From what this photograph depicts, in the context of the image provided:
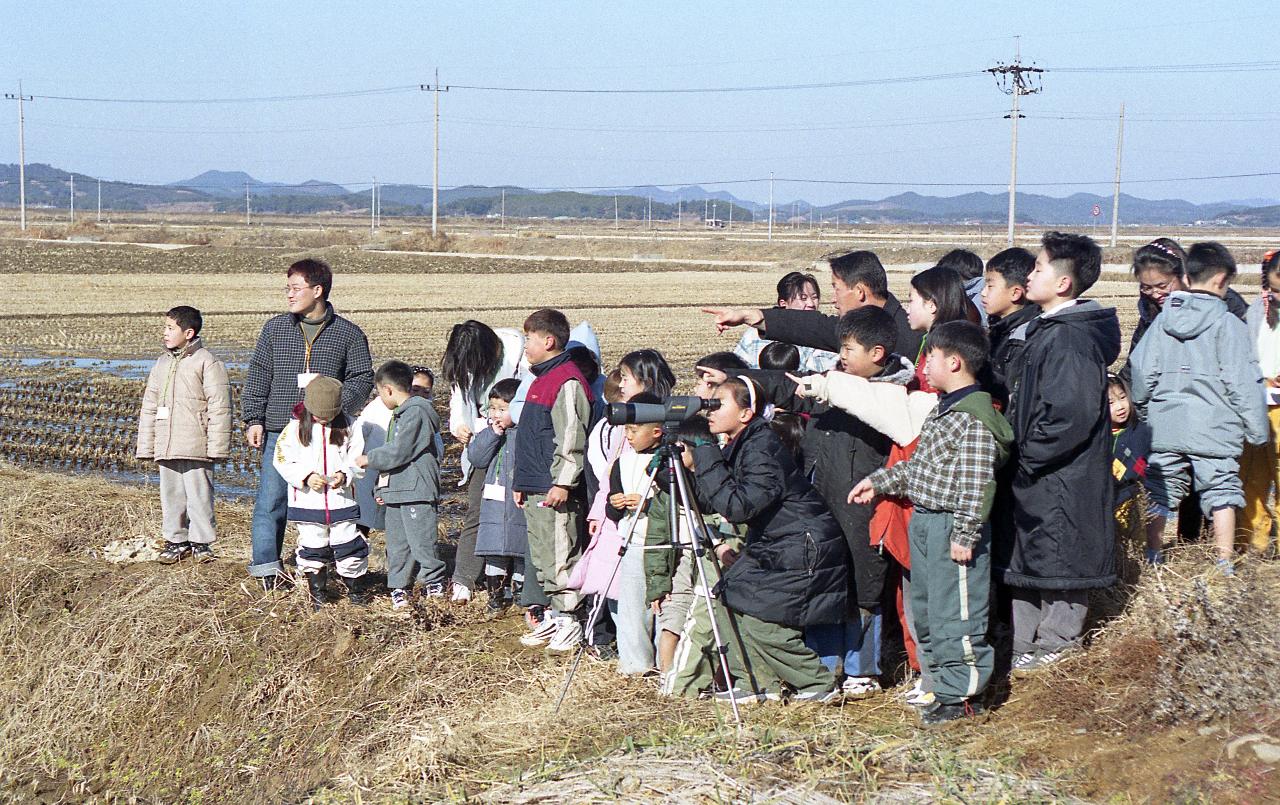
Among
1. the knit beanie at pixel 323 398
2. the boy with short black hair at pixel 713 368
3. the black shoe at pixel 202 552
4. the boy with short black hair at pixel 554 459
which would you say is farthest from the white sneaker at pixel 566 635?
the black shoe at pixel 202 552

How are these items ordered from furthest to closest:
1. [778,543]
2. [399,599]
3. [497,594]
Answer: [497,594] → [399,599] → [778,543]

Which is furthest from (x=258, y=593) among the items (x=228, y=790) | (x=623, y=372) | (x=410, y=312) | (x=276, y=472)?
(x=410, y=312)

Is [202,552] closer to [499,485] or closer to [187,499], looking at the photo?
[187,499]

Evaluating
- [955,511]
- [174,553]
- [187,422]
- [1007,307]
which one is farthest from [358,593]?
[1007,307]

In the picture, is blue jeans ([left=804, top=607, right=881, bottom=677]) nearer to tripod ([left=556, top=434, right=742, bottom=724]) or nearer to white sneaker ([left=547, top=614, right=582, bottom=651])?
tripod ([left=556, top=434, right=742, bottom=724])

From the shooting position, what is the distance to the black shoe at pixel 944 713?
15.6 ft

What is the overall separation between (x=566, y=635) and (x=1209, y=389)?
3.39 metres

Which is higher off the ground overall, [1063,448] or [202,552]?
[1063,448]

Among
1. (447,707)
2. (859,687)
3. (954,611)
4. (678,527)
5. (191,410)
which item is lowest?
(447,707)

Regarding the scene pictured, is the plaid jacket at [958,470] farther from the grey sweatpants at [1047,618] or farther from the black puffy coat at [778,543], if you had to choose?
the grey sweatpants at [1047,618]

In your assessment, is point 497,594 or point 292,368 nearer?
point 497,594

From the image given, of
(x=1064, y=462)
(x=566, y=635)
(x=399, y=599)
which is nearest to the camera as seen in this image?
(x=1064, y=462)

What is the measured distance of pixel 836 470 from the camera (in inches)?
211

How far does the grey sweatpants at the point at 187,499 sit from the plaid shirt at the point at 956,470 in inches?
187
